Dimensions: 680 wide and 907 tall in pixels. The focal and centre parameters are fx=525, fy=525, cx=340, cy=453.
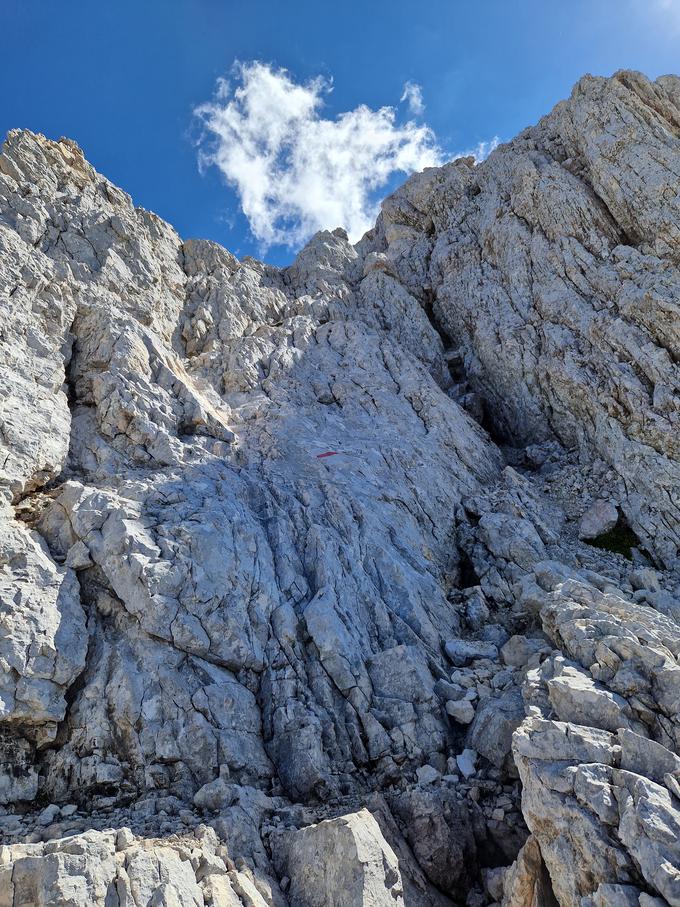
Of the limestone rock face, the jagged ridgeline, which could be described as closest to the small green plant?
the jagged ridgeline

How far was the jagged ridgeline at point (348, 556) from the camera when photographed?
1124cm

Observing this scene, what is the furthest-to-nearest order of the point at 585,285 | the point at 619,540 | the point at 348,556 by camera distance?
the point at 585,285
the point at 619,540
the point at 348,556

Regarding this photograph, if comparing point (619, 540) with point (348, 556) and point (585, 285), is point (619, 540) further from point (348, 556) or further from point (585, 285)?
point (585, 285)

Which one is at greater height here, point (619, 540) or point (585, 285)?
point (585, 285)

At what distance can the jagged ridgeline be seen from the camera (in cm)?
1124

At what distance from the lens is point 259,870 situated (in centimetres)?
1116

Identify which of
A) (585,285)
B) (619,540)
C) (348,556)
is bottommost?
(619,540)

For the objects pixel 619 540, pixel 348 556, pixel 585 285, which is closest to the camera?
pixel 348 556

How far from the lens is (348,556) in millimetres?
21797

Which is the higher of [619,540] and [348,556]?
[348,556]

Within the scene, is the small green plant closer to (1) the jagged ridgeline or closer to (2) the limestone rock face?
(1) the jagged ridgeline

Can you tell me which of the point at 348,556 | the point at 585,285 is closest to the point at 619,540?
the point at 348,556

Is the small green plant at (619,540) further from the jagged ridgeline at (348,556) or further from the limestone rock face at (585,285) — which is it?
the limestone rock face at (585,285)

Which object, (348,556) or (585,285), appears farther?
(585,285)
